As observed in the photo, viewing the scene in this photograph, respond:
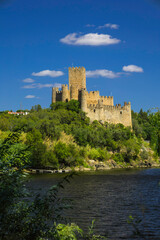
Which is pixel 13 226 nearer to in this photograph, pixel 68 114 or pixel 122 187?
pixel 122 187

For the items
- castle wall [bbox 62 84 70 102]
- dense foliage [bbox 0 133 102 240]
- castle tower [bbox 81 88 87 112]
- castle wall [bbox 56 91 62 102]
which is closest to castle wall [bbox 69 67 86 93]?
castle wall [bbox 56 91 62 102]

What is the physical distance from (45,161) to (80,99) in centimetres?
2096

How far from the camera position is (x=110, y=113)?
67.4 metres

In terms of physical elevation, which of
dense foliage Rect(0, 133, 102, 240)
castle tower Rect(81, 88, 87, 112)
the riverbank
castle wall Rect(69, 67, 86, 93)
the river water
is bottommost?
the river water

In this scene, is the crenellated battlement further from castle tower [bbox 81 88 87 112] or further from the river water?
the river water

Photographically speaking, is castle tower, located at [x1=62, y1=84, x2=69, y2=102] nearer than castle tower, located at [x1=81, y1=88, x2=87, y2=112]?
No

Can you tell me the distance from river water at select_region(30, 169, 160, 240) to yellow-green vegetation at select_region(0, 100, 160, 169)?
46.1 ft

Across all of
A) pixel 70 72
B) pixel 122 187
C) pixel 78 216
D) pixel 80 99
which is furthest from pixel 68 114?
pixel 78 216

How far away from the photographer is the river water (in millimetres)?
15914

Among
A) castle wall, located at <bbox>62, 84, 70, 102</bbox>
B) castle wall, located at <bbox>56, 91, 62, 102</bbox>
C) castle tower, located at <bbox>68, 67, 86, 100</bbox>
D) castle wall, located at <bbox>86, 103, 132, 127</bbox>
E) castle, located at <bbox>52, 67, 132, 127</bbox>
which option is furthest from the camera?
castle tower, located at <bbox>68, 67, 86, 100</bbox>

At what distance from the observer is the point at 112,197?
2506 cm

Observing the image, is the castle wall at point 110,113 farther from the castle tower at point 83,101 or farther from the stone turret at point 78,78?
the stone turret at point 78,78

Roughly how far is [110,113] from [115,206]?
4632 cm

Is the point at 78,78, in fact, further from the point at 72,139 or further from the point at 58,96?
the point at 72,139
